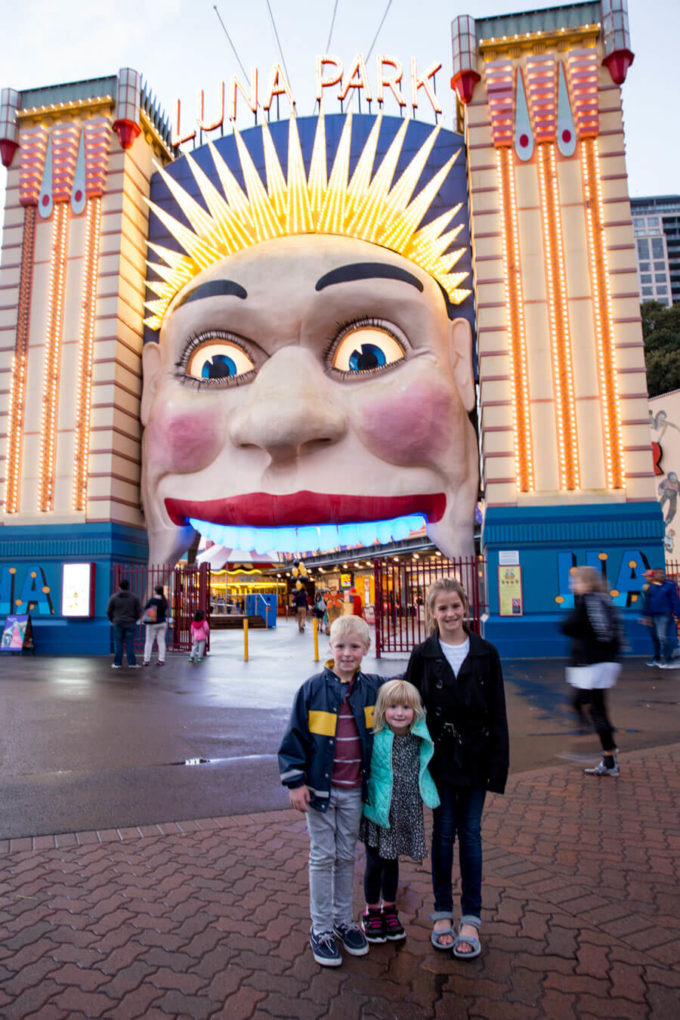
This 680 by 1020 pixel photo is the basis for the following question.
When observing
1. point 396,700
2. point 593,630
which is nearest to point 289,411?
point 593,630

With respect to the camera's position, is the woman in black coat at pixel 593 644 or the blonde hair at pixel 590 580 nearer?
the woman in black coat at pixel 593 644

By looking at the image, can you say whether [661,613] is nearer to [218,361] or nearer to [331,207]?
[218,361]

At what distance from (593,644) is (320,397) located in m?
9.05

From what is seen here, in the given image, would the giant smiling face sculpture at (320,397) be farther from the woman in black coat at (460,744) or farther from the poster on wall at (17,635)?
the woman in black coat at (460,744)

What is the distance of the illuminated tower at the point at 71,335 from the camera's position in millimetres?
16016

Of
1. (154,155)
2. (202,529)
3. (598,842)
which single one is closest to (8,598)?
(202,529)

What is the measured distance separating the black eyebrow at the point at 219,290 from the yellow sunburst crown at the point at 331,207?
1360mm

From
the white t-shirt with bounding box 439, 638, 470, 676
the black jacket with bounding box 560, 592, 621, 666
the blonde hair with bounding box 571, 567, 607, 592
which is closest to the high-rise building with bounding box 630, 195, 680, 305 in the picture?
the blonde hair with bounding box 571, 567, 607, 592

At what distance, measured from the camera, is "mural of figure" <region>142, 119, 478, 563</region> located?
13.9m

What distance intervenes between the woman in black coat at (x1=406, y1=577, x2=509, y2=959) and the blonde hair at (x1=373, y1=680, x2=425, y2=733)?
0.55 feet

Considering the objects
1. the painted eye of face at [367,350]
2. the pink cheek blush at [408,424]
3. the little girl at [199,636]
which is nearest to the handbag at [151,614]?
the little girl at [199,636]

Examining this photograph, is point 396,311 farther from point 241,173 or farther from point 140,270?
point 140,270

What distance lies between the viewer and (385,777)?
2.99 meters

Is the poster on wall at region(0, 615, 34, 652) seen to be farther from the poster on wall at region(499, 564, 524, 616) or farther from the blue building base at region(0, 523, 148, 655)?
the poster on wall at region(499, 564, 524, 616)
